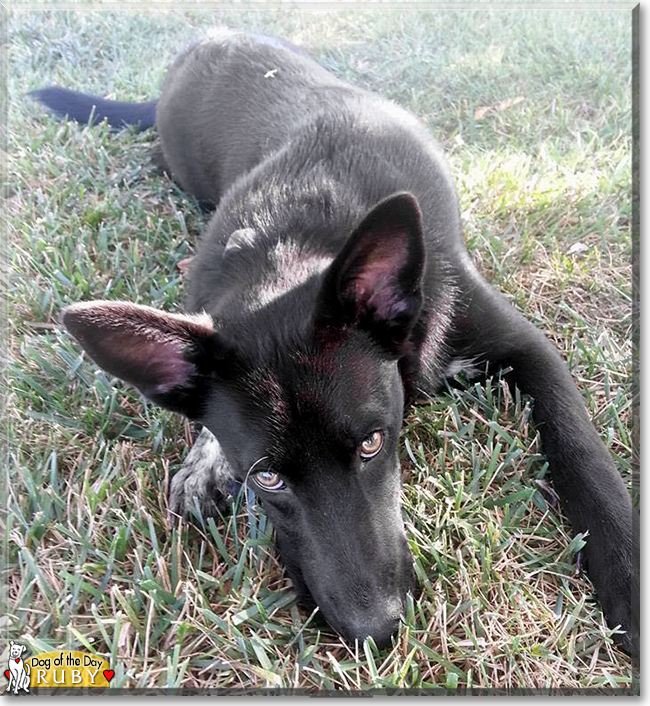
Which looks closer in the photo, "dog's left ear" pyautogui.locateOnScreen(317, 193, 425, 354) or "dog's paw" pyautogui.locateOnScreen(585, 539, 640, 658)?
"dog's left ear" pyautogui.locateOnScreen(317, 193, 425, 354)

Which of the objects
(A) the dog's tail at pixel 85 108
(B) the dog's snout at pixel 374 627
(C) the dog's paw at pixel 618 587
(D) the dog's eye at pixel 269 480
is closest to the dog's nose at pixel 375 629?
(B) the dog's snout at pixel 374 627

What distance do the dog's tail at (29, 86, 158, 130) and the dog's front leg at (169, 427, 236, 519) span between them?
10.2 ft

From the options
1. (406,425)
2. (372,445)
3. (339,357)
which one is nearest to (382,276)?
(339,357)

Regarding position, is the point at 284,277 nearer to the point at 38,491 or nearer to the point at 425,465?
the point at 425,465

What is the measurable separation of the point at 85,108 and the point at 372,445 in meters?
3.88

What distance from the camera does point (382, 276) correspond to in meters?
1.87

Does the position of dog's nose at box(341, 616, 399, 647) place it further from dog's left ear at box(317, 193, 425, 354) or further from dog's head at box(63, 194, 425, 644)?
dog's left ear at box(317, 193, 425, 354)

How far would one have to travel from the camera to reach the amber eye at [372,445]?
1.89 m

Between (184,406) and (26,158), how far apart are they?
9.85 feet

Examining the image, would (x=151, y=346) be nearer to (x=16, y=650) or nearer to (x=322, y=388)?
(x=322, y=388)

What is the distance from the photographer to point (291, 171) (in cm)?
271

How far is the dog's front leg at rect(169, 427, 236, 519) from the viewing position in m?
2.39

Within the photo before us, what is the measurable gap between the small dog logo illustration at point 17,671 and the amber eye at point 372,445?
111cm

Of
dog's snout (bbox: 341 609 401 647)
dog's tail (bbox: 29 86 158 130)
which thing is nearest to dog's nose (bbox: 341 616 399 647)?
dog's snout (bbox: 341 609 401 647)
